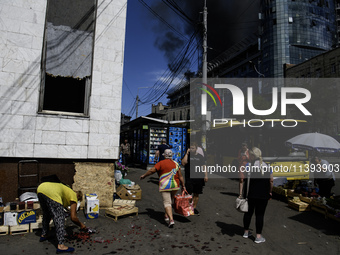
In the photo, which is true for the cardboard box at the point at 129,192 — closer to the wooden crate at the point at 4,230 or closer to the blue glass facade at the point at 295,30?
the wooden crate at the point at 4,230

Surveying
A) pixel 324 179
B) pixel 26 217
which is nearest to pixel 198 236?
pixel 26 217

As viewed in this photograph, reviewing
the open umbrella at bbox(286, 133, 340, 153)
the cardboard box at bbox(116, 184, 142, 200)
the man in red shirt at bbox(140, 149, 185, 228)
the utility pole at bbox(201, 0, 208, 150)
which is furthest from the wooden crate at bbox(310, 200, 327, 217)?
the utility pole at bbox(201, 0, 208, 150)

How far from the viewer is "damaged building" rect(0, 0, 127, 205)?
6.68 metres

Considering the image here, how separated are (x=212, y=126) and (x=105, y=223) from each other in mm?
12611

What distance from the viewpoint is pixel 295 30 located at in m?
66.3

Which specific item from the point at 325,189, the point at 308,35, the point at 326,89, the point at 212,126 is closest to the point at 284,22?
the point at 308,35

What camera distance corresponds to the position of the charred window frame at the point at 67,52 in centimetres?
718

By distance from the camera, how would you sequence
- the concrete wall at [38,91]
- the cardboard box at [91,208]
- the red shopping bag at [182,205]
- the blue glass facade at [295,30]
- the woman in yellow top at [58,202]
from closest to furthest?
the woman in yellow top at [58,202], the red shopping bag at [182,205], the cardboard box at [91,208], the concrete wall at [38,91], the blue glass facade at [295,30]

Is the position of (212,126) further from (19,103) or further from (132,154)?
(19,103)

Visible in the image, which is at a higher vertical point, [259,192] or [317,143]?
[317,143]

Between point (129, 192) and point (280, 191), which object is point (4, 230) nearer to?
point (129, 192)

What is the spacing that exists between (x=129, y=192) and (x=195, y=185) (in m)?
2.44

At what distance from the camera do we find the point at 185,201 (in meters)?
6.40

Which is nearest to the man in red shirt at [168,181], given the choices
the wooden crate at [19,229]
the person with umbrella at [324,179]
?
the wooden crate at [19,229]
